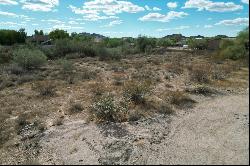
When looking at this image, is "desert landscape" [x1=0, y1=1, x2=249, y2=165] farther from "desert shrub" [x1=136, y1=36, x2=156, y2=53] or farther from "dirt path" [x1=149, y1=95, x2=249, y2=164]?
"desert shrub" [x1=136, y1=36, x2=156, y2=53]

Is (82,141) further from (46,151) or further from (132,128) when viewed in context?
(132,128)

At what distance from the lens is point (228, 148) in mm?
8906

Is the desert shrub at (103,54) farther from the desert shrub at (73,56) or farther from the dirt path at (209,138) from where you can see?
the dirt path at (209,138)

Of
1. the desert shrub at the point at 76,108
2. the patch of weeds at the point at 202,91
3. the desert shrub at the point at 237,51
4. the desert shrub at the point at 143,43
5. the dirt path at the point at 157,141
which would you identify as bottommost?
the dirt path at the point at 157,141

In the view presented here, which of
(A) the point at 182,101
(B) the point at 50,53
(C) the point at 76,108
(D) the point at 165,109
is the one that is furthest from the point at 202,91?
(B) the point at 50,53

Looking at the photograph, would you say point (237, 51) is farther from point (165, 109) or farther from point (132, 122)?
point (165, 109)

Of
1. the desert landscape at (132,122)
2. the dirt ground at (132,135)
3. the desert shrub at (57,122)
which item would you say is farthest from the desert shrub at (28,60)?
the desert shrub at (57,122)

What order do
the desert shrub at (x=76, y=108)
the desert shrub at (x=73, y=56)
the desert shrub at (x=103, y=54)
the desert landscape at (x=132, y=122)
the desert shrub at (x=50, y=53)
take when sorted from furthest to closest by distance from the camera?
the desert shrub at (x=50, y=53) → the desert shrub at (x=73, y=56) → the desert shrub at (x=103, y=54) → the desert shrub at (x=76, y=108) → the desert landscape at (x=132, y=122)

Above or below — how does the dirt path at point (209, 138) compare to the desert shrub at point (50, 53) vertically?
below

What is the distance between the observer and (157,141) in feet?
32.6

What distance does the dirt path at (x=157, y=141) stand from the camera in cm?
864

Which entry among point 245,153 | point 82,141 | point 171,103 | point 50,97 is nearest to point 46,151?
point 82,141

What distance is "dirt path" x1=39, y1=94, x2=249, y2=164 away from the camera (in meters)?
8.64

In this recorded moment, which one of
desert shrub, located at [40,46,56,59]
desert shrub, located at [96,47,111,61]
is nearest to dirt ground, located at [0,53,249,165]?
desert shrub, located at [96,47,111,61]
